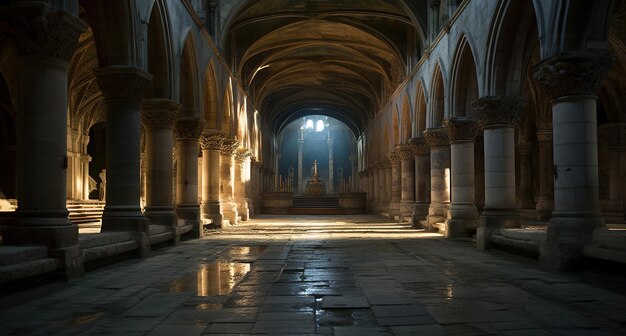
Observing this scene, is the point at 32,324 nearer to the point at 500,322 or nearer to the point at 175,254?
the point at 500,322

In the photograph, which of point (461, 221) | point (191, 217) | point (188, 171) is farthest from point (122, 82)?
point (461, 221)

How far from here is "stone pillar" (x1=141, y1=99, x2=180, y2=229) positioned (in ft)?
47.0

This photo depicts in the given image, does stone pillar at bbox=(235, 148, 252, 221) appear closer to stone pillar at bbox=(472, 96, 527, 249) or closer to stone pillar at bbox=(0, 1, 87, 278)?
stone pillar at bbox=(472, 96, 527, 249)

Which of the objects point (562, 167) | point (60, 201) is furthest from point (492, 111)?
point (60, 201)

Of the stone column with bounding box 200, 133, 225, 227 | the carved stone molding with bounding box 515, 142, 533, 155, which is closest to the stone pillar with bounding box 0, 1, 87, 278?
the stone column with bounding box 200, 133, 225, 227

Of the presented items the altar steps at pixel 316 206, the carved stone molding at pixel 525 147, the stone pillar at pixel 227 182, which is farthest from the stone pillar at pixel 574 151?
the altar steps at pixel 316 206

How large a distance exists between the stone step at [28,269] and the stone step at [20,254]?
0.07 meters

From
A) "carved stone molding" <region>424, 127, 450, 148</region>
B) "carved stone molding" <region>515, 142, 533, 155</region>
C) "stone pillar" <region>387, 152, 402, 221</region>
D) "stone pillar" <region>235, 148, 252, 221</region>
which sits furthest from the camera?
"stone pillar" <region>387, 152, 402, 221</region>

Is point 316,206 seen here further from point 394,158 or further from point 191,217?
point 191,217

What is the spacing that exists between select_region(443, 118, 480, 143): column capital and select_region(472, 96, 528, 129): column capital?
3.12 meters

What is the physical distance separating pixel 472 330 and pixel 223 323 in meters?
2.06

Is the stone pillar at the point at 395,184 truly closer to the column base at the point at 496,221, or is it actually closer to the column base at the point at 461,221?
the column base at the point at 461,221

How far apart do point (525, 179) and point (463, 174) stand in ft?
36.1

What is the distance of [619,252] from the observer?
A: 7871 millimetres
